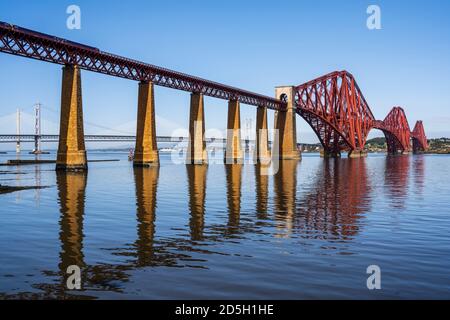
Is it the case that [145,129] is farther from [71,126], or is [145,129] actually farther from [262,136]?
[262,136]

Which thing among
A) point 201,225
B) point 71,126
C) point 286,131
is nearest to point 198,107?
point 71,126

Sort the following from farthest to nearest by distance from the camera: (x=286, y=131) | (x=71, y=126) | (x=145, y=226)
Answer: (x=286, y=131) → (x=71, y=126) → (x=145, y=226)

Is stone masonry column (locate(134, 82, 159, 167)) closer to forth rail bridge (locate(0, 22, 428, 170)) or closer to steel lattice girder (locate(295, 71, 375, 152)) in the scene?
forth rail bridge (locate(0, 22, 428, 170))

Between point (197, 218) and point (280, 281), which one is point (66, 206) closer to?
point (197, 218)

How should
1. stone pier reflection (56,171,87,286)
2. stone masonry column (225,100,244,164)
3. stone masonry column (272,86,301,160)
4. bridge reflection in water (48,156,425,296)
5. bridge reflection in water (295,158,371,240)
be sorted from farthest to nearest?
stone masonry column (272,86,301,160)
stone masonry column (225,100,244,164)
bridge reflection in water (295,158,371,240)
stone pier reflection (56,171,87,286)
bridge reflection in water (48,156,425,296)

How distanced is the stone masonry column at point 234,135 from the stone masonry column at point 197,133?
11.5 meters

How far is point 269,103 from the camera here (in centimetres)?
11506

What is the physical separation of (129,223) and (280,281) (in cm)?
923

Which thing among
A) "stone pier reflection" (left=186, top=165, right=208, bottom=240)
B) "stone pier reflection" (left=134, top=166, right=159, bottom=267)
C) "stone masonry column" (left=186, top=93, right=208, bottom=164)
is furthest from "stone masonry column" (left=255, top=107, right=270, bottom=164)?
"stone pier reflection" (left=134, top=166, right=159, bottom=267)

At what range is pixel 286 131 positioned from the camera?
401 ft

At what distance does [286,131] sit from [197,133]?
49.0m

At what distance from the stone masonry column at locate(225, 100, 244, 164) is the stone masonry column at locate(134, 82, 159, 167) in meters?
25.8

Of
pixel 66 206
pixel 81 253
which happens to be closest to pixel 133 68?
pixel 66 206

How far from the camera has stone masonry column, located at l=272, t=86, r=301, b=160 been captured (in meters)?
121
